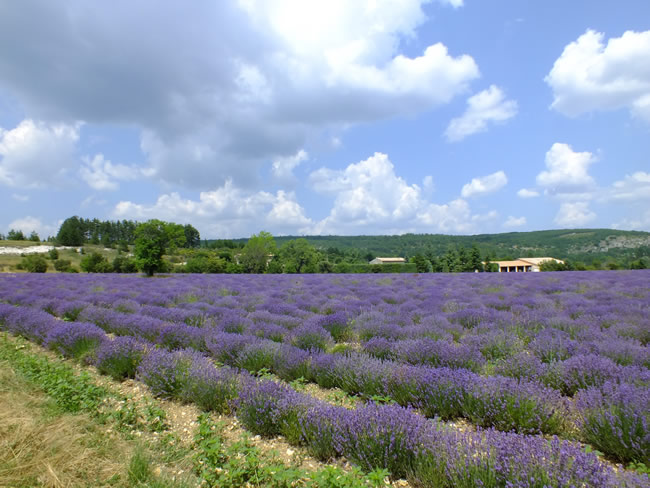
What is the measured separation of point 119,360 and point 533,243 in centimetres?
12303

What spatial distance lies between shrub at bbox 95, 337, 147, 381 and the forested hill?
8532cm

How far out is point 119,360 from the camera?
420cm

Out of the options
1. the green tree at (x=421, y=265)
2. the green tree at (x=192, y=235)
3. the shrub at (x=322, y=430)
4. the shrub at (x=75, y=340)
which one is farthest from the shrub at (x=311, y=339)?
the green tree at (x=192, y=235)

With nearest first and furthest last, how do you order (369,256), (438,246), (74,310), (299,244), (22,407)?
(22,407), (74,310), (299,244), (369,256), (438,246)

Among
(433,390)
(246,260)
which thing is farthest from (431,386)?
(246,260)

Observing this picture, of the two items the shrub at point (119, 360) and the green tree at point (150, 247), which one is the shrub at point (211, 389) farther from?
the green tree at point (150, 247)

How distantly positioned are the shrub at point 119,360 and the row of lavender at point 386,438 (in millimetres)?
237

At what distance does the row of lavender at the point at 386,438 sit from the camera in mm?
1740

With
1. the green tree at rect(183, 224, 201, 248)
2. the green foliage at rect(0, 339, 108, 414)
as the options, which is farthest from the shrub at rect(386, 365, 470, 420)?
the green tree at rect(183, 224, 201, 248)

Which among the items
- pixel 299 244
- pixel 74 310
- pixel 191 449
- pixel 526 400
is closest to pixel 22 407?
pixel 191 449

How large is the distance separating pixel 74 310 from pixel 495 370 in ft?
28.5

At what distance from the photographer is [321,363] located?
12.7ft

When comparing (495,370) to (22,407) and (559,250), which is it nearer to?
(22,407)

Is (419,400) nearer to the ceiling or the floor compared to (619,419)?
nearer to the floor
